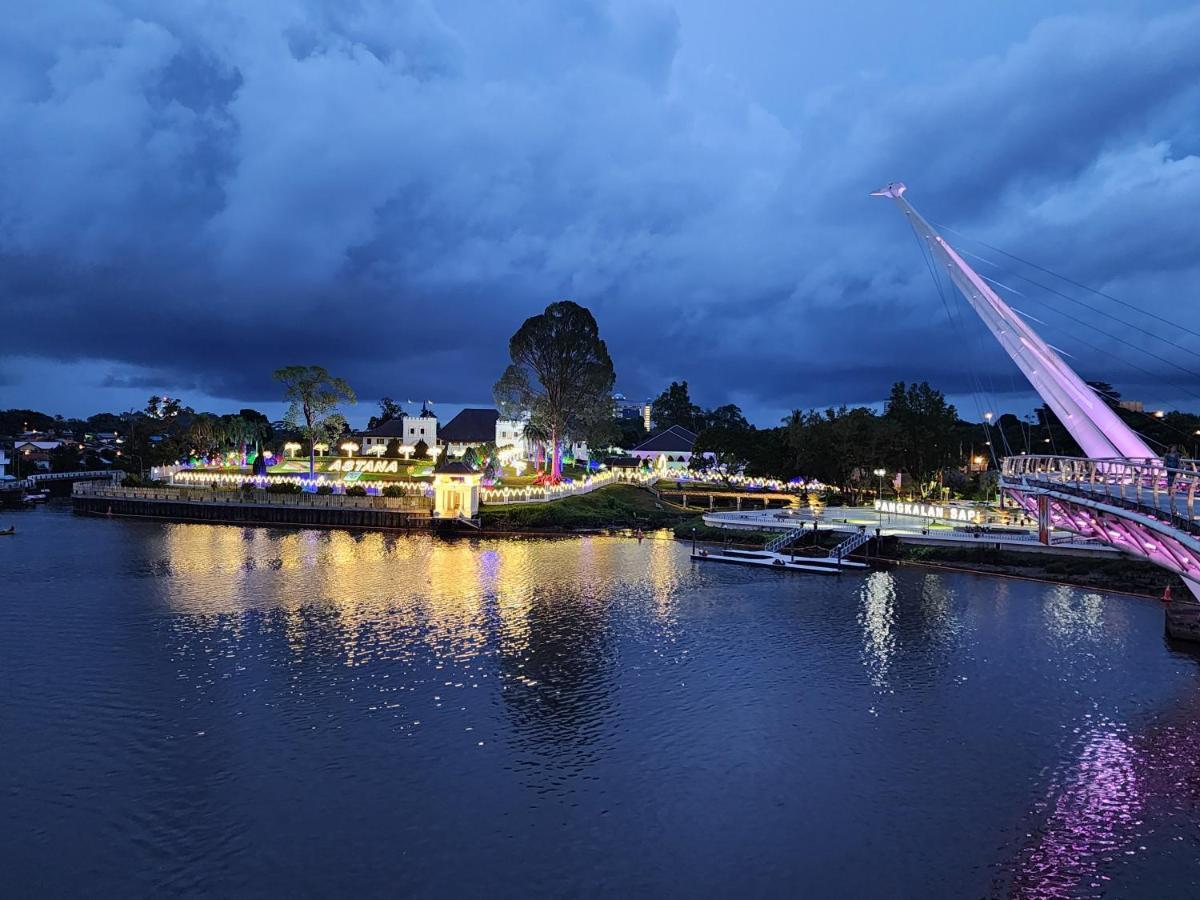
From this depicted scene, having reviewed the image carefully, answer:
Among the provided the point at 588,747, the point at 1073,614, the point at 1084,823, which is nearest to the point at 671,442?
the point at 1073,614

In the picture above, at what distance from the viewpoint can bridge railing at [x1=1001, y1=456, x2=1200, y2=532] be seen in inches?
974

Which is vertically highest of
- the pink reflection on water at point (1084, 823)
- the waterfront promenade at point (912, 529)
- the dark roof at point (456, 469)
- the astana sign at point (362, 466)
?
the astana sign at point (362, 466)

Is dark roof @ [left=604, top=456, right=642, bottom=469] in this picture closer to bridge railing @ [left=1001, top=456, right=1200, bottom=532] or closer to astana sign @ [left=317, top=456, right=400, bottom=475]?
astana sign @ [left=317, top=456, right=400, bottom=475]

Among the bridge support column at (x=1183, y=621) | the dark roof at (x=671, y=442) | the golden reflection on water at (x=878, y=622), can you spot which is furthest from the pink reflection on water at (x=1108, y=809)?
the dark roof at (x=671, y=442)

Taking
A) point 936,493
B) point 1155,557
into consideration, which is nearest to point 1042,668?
point 1155,557

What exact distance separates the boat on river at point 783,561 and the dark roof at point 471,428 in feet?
269

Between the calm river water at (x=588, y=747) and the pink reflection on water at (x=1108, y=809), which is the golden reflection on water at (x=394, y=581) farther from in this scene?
the pink reflection on water at (x=1108, y=809)

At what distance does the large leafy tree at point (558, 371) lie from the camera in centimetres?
9394

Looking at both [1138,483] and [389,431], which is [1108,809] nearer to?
[1138,483]

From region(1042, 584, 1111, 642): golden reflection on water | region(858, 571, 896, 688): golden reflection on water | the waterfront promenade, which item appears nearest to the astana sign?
the waterfront promenade

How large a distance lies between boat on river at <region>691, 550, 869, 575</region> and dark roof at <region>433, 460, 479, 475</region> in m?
29.4

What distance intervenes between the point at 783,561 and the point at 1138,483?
32.9 meters

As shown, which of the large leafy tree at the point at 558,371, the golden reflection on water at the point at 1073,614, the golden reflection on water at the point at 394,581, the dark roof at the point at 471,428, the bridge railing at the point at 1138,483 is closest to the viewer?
the bridge railing at the point at 1138,483

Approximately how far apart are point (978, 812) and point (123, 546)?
68.0 meters
